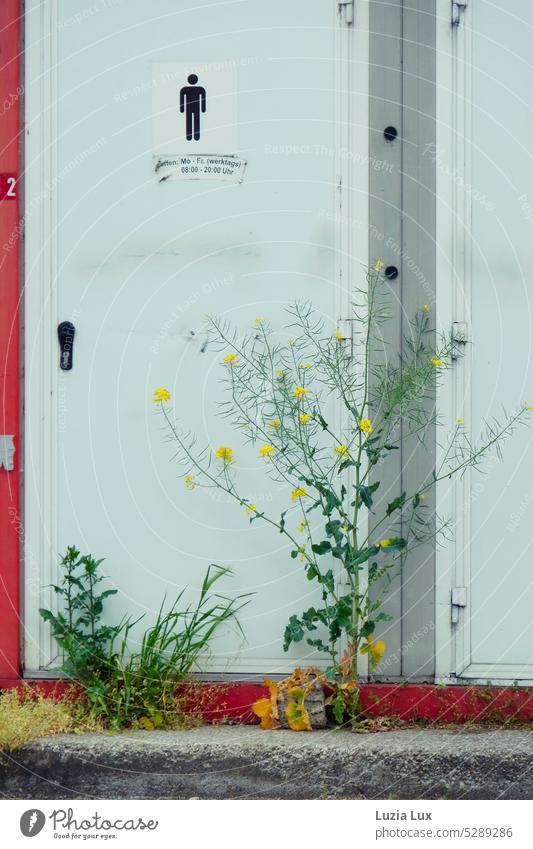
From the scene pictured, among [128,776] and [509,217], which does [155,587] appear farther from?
[509,217]

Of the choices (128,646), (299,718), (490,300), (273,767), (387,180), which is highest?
(387,180)

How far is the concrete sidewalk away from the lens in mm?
3865

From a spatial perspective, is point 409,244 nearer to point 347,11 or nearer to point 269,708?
point 347,11

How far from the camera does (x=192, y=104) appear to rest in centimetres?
435

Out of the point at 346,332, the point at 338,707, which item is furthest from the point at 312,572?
the point at 346,332

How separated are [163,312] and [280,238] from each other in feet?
1.78

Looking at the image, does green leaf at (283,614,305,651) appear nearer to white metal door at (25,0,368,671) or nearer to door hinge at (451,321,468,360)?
white metal door at (25,0,368,671)

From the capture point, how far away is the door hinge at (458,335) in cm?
429

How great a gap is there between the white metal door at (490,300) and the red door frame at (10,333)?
5.45 feet

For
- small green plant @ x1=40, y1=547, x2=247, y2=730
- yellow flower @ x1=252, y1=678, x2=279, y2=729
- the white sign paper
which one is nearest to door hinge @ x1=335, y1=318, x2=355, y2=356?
the white sign paper

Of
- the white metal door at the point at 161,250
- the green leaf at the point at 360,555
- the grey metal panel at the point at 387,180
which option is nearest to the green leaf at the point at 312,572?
the green leaf at the point at 360,555

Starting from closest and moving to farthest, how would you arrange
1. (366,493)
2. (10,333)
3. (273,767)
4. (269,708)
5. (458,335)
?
(273,767) → (366,493) → (269,708) → (458,335) → (10,333)

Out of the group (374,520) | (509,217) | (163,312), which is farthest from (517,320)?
(163,312)

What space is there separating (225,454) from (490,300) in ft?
3.89
